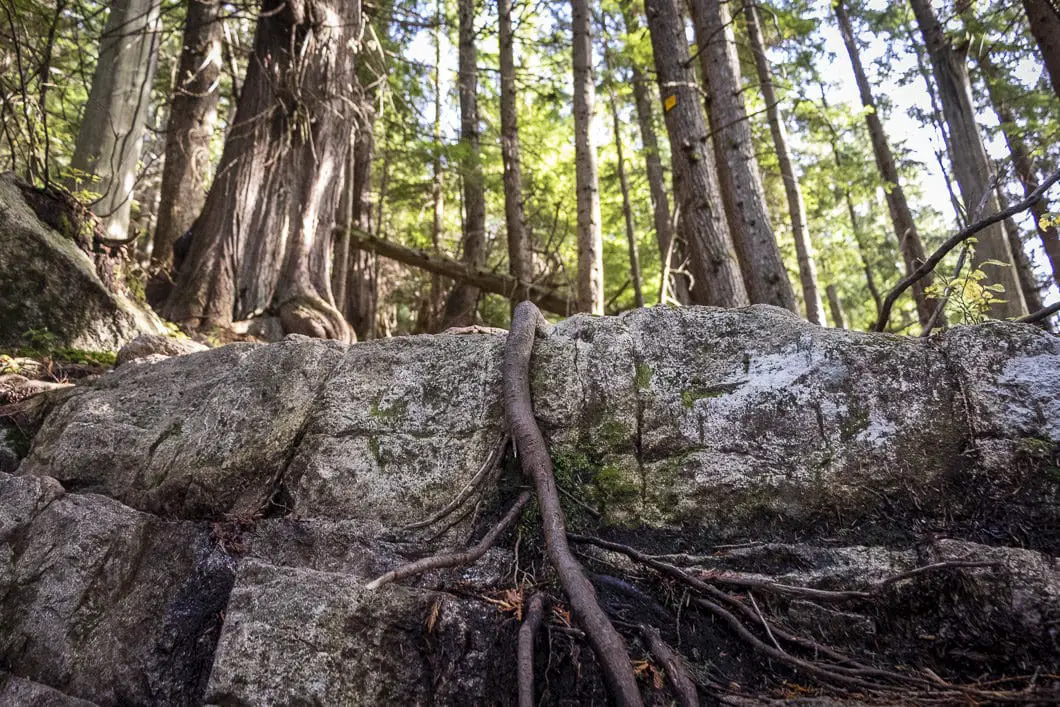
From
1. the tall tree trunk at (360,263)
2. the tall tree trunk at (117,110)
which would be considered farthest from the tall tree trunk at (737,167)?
the tall tree trunk at (117,110)

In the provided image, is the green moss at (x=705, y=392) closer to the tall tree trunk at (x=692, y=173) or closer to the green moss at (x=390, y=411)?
the green moss at (x=390, y=411)

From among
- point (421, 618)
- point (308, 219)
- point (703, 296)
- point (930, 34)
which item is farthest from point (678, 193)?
point (930, 34)

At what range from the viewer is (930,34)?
10.6 meters

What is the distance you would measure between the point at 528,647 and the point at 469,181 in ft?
34.5

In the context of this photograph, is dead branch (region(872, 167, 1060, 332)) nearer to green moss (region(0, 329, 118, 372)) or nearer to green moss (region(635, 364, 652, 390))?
green moss (region(635, 364, 652, 390))

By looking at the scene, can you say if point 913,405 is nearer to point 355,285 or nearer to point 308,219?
point 308,219

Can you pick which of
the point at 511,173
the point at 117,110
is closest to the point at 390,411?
the point at 117,110

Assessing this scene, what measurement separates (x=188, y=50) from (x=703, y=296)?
831 cm

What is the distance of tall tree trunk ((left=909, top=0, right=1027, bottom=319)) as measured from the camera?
30.7ft

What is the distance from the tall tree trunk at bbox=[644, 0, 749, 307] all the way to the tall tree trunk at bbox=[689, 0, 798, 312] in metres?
0.23

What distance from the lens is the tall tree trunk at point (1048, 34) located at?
255 inches

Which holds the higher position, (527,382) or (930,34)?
(930,34)

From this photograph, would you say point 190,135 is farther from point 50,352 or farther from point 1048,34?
point 1048,34

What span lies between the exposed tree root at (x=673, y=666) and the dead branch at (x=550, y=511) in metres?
0.15
